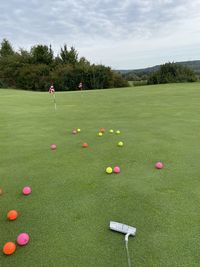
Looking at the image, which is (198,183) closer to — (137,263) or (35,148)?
(137,263)

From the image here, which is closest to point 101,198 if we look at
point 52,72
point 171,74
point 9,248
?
point 9,248

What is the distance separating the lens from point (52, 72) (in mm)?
25969

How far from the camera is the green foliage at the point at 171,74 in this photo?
22.8 m

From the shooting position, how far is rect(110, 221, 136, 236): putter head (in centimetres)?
153

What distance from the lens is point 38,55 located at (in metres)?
28.1

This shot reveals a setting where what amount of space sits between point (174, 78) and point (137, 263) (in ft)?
76.7

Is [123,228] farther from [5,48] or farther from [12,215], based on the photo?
[5,48]

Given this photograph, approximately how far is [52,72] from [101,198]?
25681 mm

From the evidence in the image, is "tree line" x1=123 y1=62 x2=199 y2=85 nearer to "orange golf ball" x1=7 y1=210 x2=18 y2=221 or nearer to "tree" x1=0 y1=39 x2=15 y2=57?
"tree" x1=0 y1=39 x2=15 y2=57

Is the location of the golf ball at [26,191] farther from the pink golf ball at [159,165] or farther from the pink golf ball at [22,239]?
the pink golf ball at [159,165]

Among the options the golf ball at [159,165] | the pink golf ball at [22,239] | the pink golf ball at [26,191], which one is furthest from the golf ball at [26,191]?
the golf ball at [159,165]

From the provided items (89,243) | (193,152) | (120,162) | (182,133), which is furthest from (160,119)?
(89,243)

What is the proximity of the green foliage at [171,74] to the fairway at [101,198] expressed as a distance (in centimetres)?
2019

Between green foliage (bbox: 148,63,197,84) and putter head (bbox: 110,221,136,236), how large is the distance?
22837 millimetres
